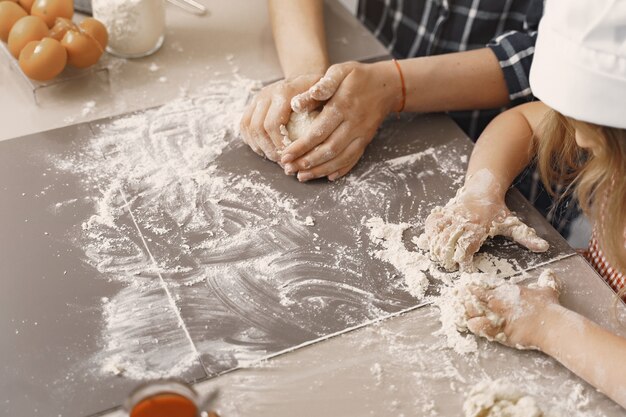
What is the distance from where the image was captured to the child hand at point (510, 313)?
0.98 metres

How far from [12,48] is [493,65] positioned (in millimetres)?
898

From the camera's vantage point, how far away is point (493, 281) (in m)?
1.06

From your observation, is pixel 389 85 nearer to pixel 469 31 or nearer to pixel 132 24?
pixel 469 31

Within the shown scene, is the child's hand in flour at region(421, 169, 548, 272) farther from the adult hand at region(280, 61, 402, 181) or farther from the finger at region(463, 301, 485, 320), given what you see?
the adult hand at region(280, 61, 402, 181)

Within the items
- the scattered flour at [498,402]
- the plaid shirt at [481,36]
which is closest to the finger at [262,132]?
the plaid shirt at [481,36]

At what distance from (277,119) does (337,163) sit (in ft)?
0.42

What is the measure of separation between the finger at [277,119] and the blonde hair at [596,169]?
0.43m

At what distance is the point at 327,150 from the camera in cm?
125

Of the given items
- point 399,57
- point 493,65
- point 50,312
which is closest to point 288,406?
point 50,312

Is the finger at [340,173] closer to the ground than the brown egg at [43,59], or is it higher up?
closer to the ground

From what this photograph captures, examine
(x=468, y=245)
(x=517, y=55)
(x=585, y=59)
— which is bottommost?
(x=468, y=245)

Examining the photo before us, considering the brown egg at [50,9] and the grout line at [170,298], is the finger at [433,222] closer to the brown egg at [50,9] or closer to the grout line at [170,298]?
the grout line at [170,298]

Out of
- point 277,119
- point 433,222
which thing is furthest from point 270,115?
point 433,222

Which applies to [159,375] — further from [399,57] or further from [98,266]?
[399,57]
